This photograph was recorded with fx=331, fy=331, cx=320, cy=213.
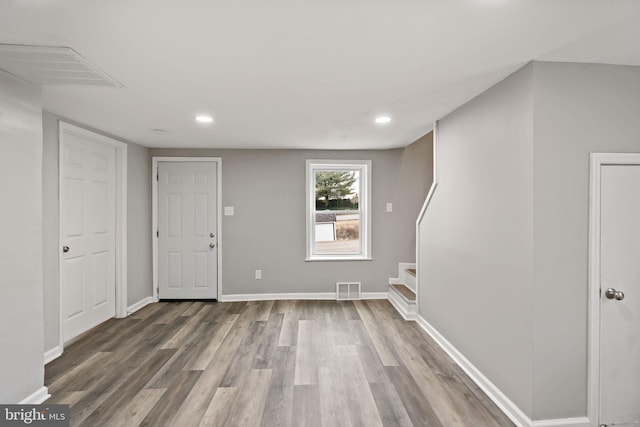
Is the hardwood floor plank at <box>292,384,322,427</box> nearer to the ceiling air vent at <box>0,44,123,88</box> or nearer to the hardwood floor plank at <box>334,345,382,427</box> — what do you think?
the hardwood floor plank at <box>334,345,382,427</box>

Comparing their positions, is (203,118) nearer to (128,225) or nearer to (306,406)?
(128,225)

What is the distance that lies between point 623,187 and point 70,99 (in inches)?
156

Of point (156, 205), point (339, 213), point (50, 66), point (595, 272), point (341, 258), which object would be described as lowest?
point (341, 258)

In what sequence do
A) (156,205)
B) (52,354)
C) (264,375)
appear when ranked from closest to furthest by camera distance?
(264,375) < (52,354) < (156,205)

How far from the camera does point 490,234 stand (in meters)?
2.43

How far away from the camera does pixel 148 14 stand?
4.82ft

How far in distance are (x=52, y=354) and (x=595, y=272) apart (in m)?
4.29

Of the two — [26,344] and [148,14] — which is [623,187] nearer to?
[148,14]

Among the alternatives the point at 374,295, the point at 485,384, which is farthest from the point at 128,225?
the point at 485,384

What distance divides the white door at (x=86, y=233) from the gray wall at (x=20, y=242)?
0.96m

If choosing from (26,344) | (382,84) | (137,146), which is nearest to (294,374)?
(26,344)

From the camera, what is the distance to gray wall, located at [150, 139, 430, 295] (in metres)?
4.86

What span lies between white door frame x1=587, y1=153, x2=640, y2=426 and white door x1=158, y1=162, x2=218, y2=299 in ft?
13.9

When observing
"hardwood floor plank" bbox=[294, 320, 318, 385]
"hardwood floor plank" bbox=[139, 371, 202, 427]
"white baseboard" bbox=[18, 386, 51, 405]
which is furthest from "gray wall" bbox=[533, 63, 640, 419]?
"white baseboard" bbox=[18, 386, 51, 405]
